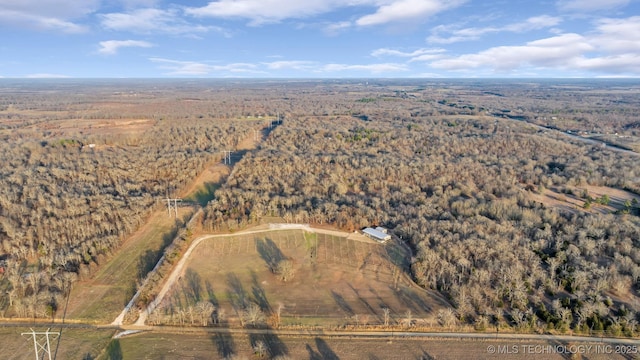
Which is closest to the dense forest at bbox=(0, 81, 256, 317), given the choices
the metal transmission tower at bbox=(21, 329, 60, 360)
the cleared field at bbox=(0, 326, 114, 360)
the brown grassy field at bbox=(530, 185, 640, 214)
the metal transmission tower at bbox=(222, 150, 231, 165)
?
the metal transmission tower at bbox=(222, 150, 231, 165)

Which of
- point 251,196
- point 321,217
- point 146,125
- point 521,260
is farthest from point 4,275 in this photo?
point 146,125

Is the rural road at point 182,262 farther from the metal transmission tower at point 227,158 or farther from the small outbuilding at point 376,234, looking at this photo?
the metal transmission tower at point 227,158

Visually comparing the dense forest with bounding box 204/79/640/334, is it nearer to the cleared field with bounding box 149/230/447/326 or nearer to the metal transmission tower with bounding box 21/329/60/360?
the cleared field with bounding box 149/230/447/326

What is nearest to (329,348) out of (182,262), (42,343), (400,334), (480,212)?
(400,334)

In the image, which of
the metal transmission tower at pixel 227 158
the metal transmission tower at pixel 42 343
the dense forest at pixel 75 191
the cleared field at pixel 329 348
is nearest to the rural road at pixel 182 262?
the cleared field at pixel 329 348

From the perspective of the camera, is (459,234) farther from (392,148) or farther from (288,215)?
(392,148)

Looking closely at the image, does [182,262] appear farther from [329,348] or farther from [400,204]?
[400,204]
